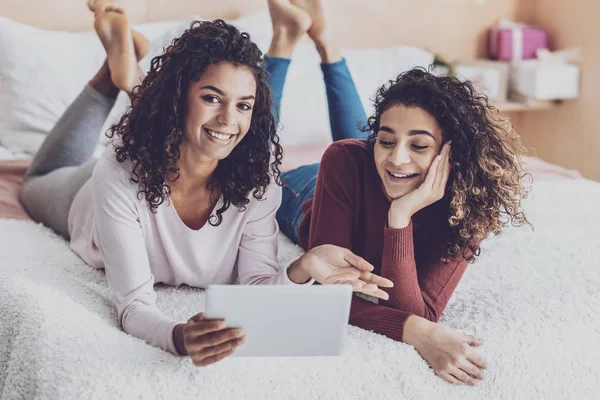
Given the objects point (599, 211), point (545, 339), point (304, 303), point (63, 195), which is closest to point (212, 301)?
point (304, 303)

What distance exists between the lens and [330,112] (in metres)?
2.10

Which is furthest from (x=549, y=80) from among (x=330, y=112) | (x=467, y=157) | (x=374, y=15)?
(x=467, y=157)

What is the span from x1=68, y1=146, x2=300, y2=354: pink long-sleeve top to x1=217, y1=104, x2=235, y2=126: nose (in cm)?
20

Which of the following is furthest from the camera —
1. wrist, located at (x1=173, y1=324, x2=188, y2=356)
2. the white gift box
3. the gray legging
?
the white gift box

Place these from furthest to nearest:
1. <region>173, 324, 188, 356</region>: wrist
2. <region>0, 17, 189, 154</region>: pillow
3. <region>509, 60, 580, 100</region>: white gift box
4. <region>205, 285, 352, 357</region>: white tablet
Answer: <region>509, 60, 580, 100</region>: white gift box
<region>0, 17, 189, 154</region>: pillow
<region>173, 324, 188, 356</region>: wrist
<region>205, 285, 352, 357</region>: white tablet

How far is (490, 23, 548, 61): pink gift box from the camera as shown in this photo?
327 cm

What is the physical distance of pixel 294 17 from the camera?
6.38 ft

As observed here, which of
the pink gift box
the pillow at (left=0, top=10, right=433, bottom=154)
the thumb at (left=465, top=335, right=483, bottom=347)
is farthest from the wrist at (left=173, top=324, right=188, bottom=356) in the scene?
the pink gift box

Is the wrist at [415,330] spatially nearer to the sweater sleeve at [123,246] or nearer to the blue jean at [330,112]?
the sweater sleeve at [123,246]

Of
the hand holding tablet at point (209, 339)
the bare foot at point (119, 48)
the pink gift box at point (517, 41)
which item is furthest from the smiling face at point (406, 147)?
the pink gift box at point (517, 41)

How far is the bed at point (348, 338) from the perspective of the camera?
1109 millimetres

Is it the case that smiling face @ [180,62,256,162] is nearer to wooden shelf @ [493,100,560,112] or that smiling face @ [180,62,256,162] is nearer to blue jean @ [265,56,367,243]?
blue jean @ [265,56,367,243]

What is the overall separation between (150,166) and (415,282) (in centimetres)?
55

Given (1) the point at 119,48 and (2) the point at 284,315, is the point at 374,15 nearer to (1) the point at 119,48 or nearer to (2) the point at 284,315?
(1) the point at 119,48
